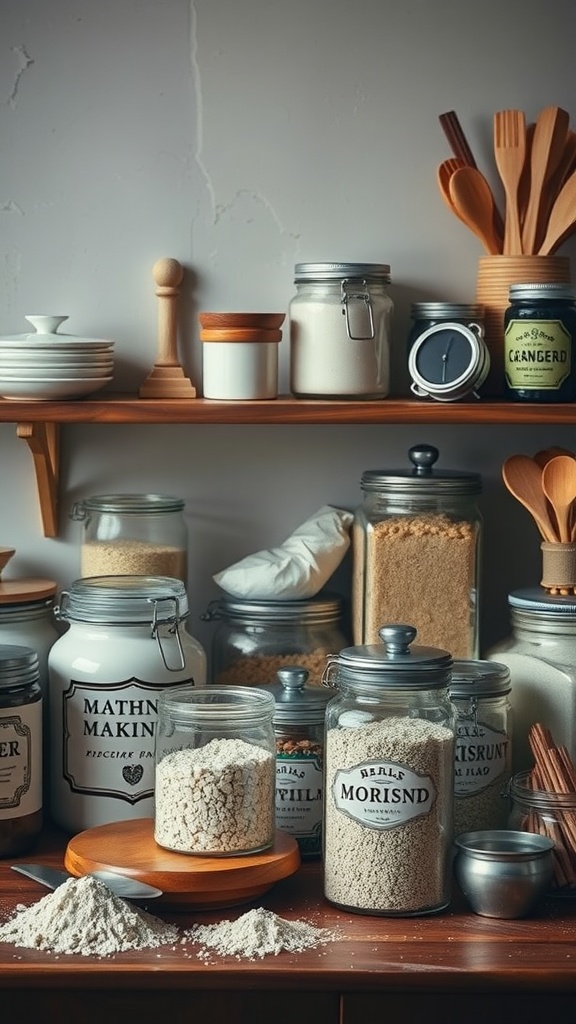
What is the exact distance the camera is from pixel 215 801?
54.0 inches

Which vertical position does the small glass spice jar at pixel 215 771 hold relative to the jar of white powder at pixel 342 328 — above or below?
below

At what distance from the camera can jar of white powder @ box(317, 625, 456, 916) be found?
1.32 meters

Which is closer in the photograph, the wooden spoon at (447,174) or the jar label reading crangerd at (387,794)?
the jar label reading crangerd at (387,794)

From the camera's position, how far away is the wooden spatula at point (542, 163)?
166 cm

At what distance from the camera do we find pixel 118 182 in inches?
67.8

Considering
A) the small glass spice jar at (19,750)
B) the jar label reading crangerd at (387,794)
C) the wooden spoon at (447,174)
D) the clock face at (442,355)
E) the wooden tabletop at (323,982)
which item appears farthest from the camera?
the wooden spoon at (447,174)

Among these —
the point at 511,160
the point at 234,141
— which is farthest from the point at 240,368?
the point at 511,160

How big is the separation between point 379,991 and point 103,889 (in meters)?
0.28

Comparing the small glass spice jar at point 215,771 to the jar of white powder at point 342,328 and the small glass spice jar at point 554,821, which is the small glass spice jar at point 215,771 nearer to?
the small glass spice jar at point 554,821

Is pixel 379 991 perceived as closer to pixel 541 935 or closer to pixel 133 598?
pixel 541 935

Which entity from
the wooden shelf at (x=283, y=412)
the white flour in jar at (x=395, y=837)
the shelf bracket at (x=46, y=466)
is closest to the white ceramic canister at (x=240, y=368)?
the wooden shelf at (x=283, y=412)

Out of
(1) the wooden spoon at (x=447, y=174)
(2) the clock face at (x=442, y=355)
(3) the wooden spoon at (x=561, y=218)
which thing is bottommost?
(2) the clock face at (x=442, y=355)

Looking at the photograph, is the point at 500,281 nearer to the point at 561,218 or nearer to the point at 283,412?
the point at 561,218

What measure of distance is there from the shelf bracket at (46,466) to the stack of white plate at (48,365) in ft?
0.33
